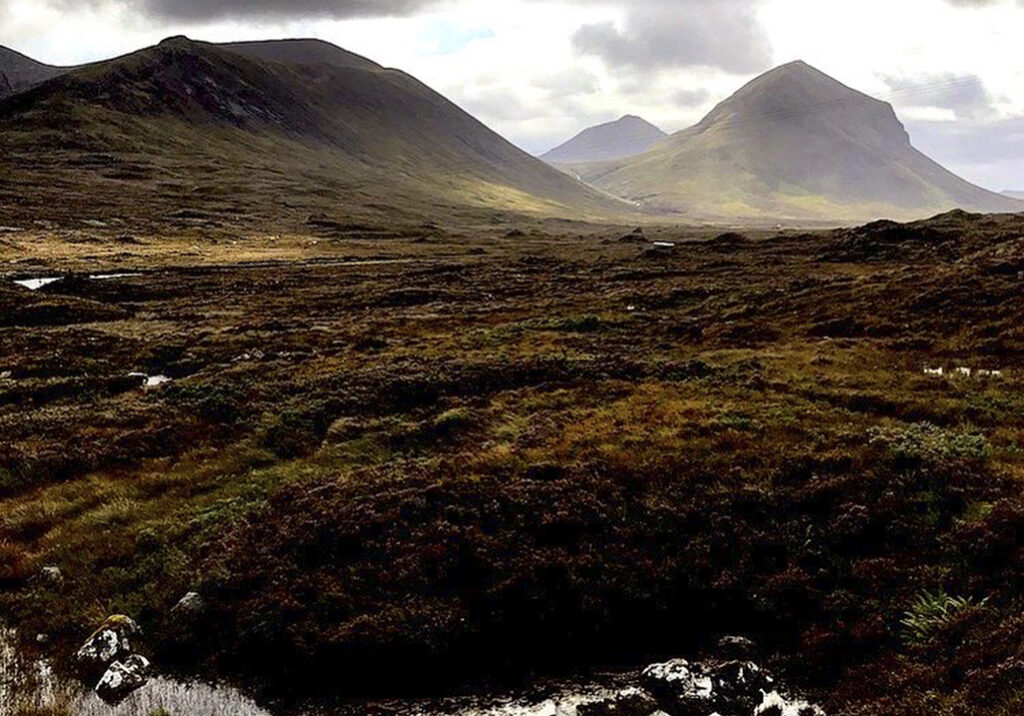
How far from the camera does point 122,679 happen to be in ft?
41.0

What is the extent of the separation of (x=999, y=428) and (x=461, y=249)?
10811 cm

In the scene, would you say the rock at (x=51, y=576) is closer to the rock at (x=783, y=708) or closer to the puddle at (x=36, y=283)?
the rock at (x=783, y=708)

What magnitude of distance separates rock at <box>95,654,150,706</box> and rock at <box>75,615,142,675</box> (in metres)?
0.32

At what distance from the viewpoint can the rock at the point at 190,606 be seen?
14.4 meters

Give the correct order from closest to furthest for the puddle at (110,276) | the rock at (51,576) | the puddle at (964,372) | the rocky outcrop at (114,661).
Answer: the rocky outcrop at (114,661) < the rock at (51,576) < the puddle at (964,372) < the puddle at (110,276)

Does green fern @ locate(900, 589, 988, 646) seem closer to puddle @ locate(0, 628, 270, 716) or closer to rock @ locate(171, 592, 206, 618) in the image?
puddle @ locate(0, 628, 270, 716)

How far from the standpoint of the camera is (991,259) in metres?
43.8

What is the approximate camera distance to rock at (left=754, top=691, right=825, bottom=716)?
11.4 m

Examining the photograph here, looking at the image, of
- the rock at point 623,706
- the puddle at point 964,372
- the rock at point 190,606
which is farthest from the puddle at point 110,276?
the puddle at point 964,372

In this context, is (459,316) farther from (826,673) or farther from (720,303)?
(826,673)

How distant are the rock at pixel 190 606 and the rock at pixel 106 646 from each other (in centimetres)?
86

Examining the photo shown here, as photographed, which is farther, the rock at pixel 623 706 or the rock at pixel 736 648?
the rock at pixel 736 648

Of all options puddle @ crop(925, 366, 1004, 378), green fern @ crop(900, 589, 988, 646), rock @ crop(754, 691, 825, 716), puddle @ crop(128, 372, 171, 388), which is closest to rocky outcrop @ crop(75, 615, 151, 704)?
rock @ crop(754, 691, 825, 716)

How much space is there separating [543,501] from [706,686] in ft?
20.8
